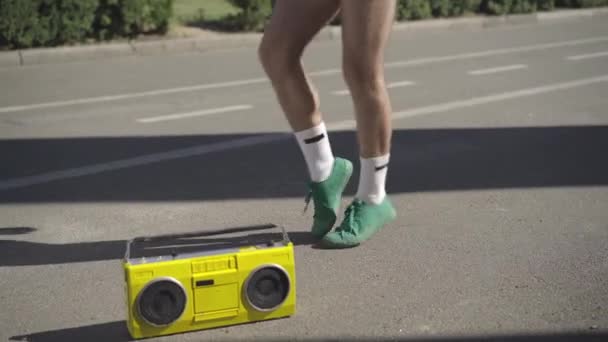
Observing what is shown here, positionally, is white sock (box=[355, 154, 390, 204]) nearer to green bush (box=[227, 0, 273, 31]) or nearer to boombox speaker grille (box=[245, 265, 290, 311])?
boombox speaker grille (box=[245, 265, 290, 311])

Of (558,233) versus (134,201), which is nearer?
(558,233)

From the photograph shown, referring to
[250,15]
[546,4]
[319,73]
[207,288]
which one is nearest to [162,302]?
[207,288]

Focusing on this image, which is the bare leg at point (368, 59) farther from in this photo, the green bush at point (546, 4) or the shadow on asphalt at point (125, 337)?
the green bush at point (546, 4)

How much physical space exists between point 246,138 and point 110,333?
143 inches

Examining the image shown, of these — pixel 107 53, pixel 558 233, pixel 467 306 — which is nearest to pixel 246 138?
pixel 558 233

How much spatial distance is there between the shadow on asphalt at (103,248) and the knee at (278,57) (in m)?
0.70

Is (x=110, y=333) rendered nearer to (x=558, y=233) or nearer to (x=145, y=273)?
(x=145, y=273)

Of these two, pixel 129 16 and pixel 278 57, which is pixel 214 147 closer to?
pixel 278 57

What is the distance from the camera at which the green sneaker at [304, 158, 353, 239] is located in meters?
4.34

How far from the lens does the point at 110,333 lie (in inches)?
131

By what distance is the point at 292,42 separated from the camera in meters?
4.14

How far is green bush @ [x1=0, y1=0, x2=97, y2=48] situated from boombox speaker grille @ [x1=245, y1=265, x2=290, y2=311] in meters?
9.32

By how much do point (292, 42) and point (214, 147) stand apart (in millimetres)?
2538

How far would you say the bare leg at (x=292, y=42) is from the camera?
413 cm
